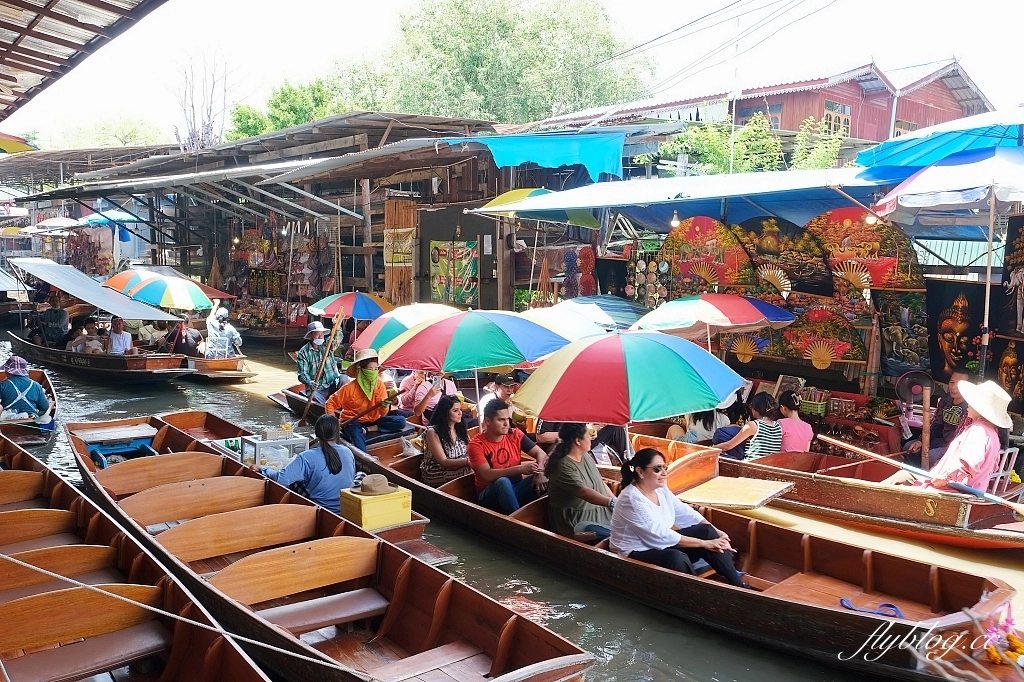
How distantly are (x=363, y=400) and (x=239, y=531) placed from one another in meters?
3.63

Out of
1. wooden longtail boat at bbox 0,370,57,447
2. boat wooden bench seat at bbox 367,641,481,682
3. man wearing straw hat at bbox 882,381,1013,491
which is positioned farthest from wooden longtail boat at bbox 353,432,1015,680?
wooden longtail boat at bbox 0,370,57,447

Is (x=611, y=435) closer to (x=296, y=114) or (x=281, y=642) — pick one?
(x=281, y=642)

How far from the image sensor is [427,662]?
14.4ft

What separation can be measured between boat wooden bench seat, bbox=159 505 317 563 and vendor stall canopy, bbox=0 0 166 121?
3516 mm

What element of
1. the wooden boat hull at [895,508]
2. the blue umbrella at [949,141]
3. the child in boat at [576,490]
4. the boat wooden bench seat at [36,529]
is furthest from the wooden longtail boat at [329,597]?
the blue umbrella at [949,141]

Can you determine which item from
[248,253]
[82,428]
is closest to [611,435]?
[82,428]

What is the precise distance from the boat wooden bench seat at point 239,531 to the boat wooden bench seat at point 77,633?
1.15m

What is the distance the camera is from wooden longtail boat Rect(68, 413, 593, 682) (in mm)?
4285

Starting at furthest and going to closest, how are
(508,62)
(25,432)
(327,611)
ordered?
(508,62) → (25,432) → (327,611)

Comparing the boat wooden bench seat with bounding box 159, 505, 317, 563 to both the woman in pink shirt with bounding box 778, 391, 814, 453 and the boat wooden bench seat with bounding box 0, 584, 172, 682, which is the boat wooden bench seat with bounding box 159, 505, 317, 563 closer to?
the boat wooden bench seat with bounding box 0, 584, 172, 682

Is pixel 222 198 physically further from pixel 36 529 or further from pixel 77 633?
pixel 77 633

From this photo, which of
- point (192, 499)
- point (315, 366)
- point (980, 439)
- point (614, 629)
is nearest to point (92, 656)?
point (192, 499)

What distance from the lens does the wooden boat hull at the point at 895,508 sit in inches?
246

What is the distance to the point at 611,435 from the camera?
7.98 meters
